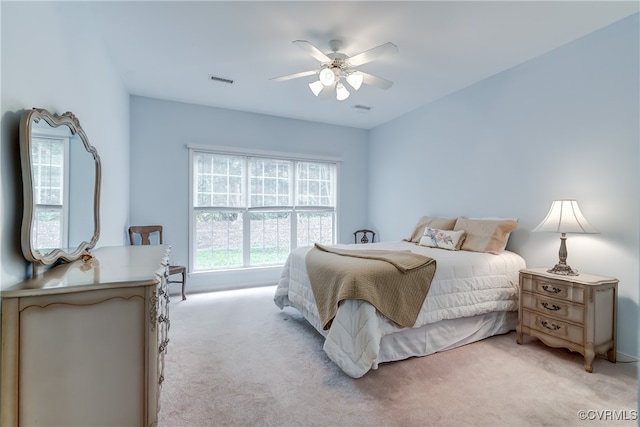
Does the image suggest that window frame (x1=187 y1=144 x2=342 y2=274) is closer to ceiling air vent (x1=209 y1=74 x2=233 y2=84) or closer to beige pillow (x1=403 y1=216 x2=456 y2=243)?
ceiling air vent (x1=209 y1=74 x2=233 y2=84)

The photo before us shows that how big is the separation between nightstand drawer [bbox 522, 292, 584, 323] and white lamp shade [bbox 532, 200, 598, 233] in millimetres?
585

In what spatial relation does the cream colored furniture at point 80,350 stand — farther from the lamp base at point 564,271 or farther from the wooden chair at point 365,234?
the wooden chair at point 365,234

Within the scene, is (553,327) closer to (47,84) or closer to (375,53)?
(375,53)

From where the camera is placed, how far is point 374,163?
218 inches

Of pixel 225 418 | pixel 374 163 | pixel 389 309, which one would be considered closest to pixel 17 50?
pixel 225 418

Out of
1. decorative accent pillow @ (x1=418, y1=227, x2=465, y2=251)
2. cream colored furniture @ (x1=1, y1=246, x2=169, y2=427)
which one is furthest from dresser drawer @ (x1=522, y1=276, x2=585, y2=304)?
cream colored furniture @ (x1=1, y1=246, x2=169, y2=427)

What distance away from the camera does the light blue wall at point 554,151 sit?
241 cm

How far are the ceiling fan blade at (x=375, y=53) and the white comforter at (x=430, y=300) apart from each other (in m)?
1.77

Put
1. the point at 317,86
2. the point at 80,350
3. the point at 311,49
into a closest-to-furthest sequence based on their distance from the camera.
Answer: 1. the point at 80,350
2. the point at 311,49
3. the point at 317,86

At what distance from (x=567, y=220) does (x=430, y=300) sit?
1.33 meters

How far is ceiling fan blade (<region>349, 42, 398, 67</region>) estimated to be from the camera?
2.25 metres

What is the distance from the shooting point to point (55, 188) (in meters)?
1.63

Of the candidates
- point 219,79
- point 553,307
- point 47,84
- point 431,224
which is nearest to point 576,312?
point 553,307

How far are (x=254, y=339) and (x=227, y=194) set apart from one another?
2.49 metres
